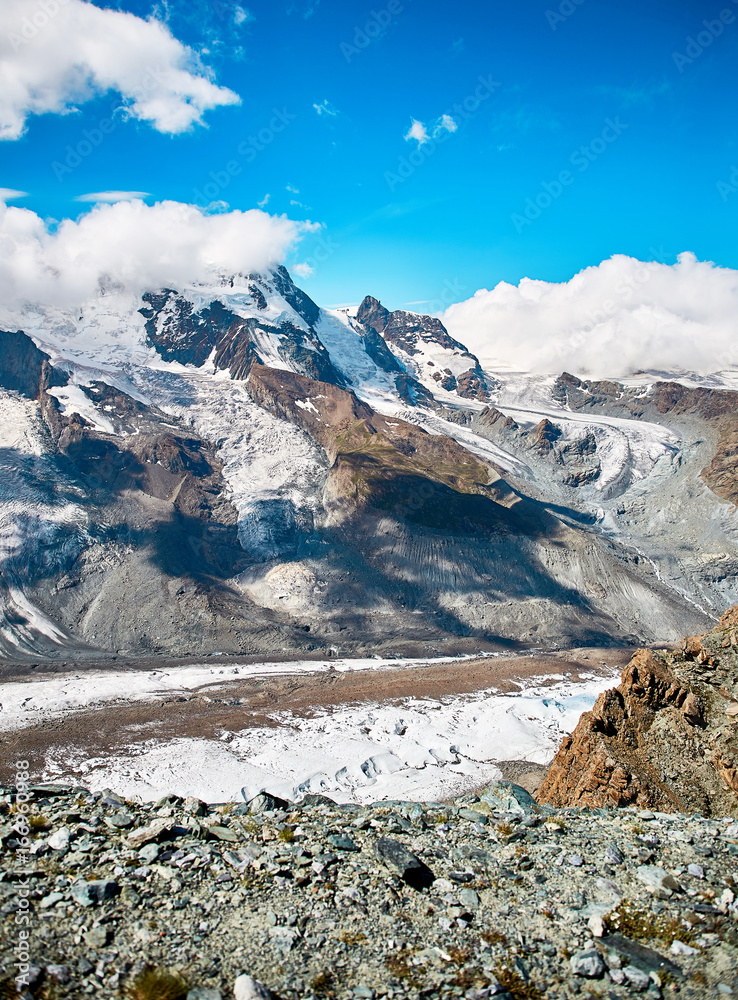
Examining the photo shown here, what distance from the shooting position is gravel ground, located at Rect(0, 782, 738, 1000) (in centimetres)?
777

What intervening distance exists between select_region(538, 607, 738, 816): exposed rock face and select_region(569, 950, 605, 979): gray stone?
31.6ft

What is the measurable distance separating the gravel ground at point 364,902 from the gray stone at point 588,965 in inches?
1.5

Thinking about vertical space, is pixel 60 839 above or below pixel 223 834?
above

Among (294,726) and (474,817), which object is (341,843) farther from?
(294,726)

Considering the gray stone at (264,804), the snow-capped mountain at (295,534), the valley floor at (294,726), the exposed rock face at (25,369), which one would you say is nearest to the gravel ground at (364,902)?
the gray stone at (264,804)

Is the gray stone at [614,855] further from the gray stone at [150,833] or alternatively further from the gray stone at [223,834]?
the gray stone at [150,833]

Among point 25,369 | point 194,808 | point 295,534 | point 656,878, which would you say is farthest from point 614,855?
point 25,369

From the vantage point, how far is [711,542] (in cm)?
13938

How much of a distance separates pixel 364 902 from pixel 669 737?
13040 millimetres

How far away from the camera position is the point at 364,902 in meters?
9.39

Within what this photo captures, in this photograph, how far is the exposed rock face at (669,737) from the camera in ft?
53.7

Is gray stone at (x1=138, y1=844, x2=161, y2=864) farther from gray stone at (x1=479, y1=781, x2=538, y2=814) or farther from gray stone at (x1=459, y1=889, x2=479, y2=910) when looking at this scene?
gray stone at (x1=479, y1=781, x2=538, y2=814)

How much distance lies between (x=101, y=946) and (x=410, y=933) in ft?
14.6

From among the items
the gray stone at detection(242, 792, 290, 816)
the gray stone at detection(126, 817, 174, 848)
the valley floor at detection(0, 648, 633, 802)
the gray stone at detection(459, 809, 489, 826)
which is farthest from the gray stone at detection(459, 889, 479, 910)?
the valley floor at detection(0, 648, 633, 802)
